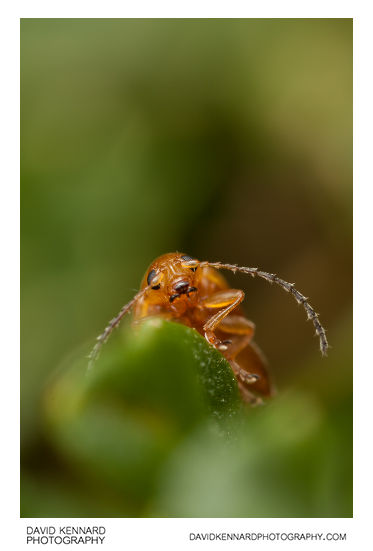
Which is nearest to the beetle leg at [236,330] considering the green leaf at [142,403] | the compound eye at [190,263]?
the compound eye at [190,263]

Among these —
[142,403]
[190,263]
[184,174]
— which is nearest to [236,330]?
[190,263]

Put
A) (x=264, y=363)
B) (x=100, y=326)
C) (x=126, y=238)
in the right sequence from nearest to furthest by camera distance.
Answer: (x=264, y=363)
(x=100, y=326)
(x=126, y=238)

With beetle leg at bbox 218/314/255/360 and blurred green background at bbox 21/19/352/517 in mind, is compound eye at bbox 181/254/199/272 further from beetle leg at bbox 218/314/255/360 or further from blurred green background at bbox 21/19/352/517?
blurred green background at bbox 21/19/352/517

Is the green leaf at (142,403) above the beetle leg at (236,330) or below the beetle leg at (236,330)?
below

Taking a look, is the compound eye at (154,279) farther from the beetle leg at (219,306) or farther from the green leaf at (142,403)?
the green leaf at (142,403)

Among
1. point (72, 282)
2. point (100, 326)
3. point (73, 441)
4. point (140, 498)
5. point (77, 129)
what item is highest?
point (77, 129)

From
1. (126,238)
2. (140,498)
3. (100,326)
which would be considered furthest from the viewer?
(126,238)

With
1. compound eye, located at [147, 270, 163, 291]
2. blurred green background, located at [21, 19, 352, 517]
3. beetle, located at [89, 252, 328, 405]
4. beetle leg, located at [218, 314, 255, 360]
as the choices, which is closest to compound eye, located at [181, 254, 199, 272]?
beetle, located at [89, 252, 328, 405]

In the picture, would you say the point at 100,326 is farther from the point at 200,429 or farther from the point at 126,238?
the point at 200,429

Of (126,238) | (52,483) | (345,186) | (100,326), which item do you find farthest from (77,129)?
(52,483)
